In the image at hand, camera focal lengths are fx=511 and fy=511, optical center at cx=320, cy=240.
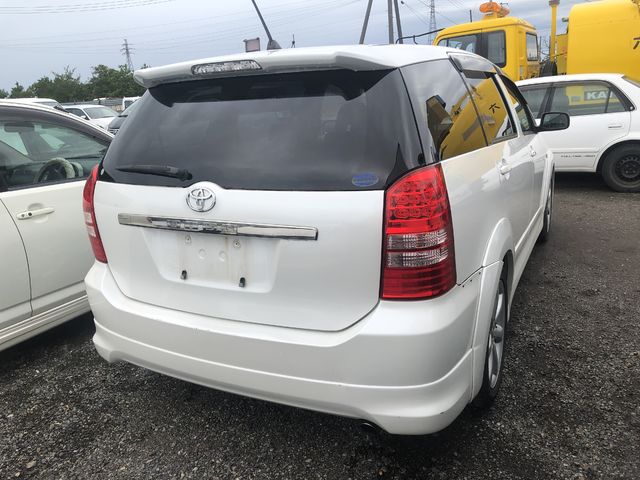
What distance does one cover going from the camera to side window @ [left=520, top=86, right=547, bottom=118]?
24.4ft

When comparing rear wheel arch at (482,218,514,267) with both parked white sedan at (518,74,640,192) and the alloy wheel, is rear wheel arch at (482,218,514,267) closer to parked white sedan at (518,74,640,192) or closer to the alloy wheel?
the alloy wheel

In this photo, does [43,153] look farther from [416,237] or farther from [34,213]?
[416,237]

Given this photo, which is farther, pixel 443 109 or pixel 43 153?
pixel 43 153

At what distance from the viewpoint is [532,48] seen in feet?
38.5

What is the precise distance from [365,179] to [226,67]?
30.4 inches

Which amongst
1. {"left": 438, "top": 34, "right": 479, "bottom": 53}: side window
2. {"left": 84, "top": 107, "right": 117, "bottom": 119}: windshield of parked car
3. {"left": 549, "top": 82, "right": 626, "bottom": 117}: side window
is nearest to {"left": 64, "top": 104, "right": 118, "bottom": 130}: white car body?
{"left": 84, "top": 107, "right": 117, "bottom": 119}: windshield of parked car

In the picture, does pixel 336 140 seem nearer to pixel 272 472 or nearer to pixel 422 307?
pixel 422 307

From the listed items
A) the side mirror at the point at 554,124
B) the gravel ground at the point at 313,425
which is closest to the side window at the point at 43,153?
the gravel ground at the point at 313,425

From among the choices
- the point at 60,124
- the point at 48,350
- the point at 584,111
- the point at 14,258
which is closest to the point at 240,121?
the point at 14,258

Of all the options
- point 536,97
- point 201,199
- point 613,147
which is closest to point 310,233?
point 201,199

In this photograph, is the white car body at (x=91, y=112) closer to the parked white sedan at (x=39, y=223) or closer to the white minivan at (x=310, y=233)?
the parked white sedan at (x=39, y=223)

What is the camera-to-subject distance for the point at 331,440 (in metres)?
2.41

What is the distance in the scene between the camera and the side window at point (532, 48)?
11430 millimetres

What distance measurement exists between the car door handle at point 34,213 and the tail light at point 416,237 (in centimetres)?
234
